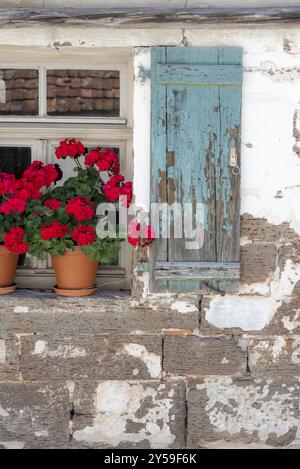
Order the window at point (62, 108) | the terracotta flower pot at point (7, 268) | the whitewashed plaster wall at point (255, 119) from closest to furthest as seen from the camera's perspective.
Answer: the whitewashed plaster wall at point (255, 119), the terracotta flower pot at point (7, 268), the window at point (62, 108)

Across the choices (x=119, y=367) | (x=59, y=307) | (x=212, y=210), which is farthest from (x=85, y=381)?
(x=212, y=210)

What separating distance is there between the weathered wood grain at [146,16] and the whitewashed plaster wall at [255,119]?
79mm

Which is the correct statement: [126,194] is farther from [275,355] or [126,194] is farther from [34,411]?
[34,411]

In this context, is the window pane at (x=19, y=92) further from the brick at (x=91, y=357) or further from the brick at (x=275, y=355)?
the brick at (x=275, y=355)

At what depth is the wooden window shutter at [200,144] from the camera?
3967 mm

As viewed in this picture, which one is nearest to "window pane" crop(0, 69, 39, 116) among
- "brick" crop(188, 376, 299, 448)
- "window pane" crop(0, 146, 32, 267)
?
"window pane" crop(0, 146, 32, 267)

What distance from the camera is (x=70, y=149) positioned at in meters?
4.09

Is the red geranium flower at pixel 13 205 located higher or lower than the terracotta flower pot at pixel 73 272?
higher

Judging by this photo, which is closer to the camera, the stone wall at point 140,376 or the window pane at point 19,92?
the stone wall at point 140,376

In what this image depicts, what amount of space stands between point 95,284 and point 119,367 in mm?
581

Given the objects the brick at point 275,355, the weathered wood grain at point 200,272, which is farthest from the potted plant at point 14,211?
the brick at point 275,355

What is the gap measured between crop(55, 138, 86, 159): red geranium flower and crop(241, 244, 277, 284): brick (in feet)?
3.83

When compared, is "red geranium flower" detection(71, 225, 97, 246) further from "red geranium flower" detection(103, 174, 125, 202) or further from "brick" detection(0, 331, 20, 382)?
"brick" detection(0, 331, 20, 382)

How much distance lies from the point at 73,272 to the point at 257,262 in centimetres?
112
